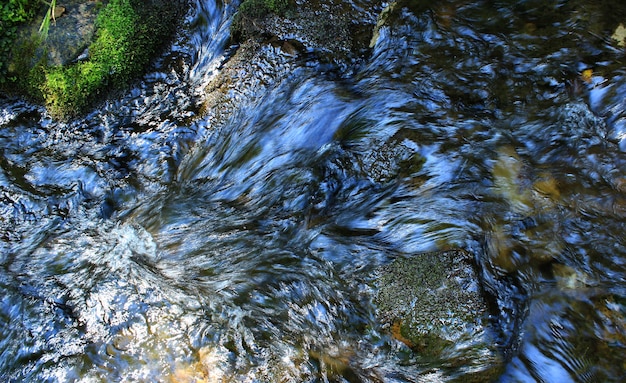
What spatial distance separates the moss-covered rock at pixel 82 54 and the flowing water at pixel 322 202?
19cm

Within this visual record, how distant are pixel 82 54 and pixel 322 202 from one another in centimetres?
293

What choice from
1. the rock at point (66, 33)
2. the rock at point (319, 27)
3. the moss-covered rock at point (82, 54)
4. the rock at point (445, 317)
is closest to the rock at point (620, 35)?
the rock at point (319, 27)

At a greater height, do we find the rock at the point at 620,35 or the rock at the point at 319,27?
the rock at the point at 319,27

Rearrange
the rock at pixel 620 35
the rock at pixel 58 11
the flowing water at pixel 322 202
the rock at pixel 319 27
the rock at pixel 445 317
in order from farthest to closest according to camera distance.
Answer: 1. the rock at pixel 58 11
2. the rock at pixel 319 27
3. the rock at pixel 620 35
4. the flowing water at pixel 322 202
5. the rock at pixel 445 317

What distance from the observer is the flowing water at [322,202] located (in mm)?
3211

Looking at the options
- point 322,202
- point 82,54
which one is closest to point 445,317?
point 322,202

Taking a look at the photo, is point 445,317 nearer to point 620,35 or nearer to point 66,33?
point 620,35

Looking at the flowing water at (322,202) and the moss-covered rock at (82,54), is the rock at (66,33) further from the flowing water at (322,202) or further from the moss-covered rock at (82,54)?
the flowing water at (322,202)

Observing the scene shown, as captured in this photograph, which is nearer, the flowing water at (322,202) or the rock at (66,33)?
Result: the flowing water at (322,202)

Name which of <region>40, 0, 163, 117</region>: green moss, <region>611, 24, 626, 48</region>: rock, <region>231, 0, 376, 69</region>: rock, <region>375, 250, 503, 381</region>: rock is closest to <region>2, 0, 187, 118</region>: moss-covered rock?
<region>40, 0, 163, 117</region>: green moss

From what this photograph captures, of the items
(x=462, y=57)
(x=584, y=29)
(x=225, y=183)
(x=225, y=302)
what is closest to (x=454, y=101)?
(x=462, y=57)

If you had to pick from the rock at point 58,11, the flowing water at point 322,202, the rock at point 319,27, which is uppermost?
the rock at point 58,11

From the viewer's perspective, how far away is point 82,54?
4.73m

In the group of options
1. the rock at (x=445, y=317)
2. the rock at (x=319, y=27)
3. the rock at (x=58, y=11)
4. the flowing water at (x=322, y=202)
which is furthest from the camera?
the rock at (x=58, y=11)
